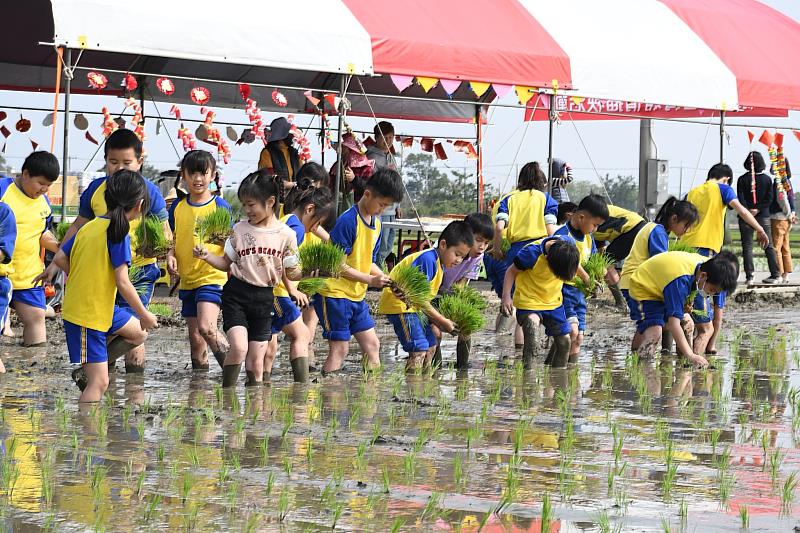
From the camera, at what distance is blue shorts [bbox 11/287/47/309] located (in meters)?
8.47

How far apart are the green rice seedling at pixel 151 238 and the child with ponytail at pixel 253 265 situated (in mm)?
477

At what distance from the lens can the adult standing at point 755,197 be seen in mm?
15441

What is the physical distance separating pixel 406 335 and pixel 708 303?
8.80 feet

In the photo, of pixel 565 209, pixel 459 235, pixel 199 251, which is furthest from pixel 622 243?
pixel 199 251

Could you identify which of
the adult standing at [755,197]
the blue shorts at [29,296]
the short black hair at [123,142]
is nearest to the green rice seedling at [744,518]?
the short black hair at [123,142]

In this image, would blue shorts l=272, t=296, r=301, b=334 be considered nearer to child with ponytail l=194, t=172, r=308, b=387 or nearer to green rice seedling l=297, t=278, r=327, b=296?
green rice seedling l=297, t=278, r=327, b=296

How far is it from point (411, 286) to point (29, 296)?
3.05 metres

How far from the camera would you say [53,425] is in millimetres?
5520

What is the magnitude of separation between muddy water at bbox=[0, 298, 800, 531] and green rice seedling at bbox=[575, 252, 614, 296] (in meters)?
0.83

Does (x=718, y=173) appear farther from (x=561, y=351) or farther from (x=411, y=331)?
(x=411, y=331)

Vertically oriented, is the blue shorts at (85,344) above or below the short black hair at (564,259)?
below

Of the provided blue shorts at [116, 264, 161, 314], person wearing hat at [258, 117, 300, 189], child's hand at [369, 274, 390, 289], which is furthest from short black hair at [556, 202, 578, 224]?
blue shorts at [116, 264, 161, 314]

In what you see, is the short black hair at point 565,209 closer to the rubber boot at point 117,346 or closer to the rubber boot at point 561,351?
the rubber boot at point 561,351

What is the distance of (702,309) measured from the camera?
894 cm
